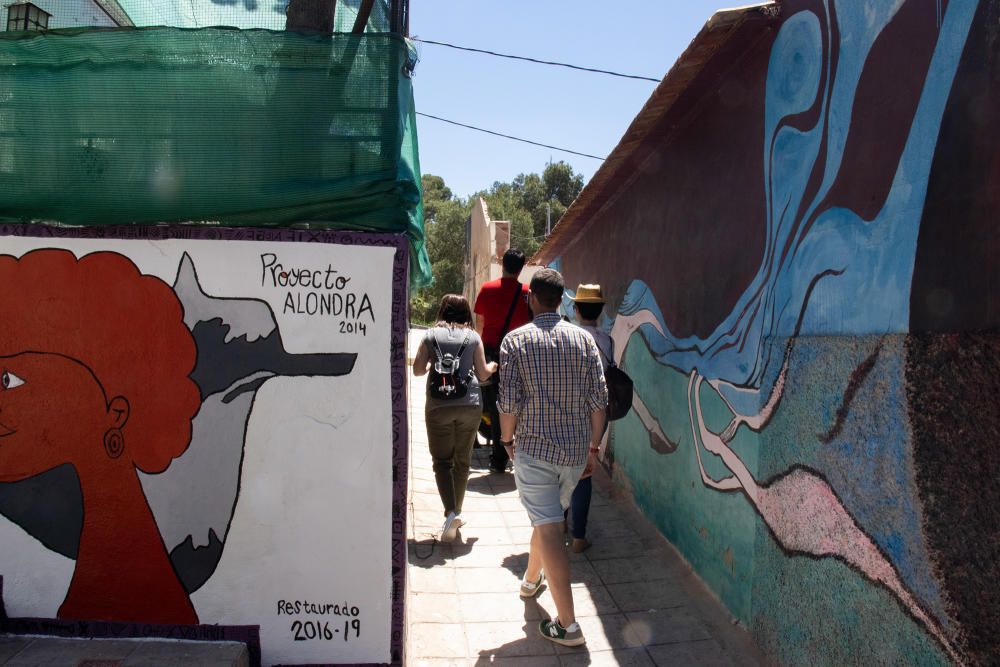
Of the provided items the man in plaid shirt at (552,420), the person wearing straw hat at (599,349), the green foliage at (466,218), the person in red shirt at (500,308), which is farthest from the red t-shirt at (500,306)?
the green foliage at (466,218)

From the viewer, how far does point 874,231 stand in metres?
2.51

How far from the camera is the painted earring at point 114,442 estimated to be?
302cm

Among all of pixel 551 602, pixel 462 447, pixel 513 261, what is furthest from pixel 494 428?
pixel 551 602

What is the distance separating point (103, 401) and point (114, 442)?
0.18m

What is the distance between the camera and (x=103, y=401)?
302 centimetres

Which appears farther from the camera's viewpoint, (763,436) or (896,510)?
(763,436)

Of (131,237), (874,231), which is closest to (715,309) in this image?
(874,231)

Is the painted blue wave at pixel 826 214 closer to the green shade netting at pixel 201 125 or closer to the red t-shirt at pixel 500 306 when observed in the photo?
the green shade netting at pixel 201 125

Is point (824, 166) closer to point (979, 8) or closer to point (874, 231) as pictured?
point (874, 231)

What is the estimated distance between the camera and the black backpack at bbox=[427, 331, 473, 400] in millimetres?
4551

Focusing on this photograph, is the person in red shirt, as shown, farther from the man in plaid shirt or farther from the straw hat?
the man in plaid shirt

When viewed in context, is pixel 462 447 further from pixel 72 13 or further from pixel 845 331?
pixel 72 13

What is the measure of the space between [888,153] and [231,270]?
Answer: 250cm

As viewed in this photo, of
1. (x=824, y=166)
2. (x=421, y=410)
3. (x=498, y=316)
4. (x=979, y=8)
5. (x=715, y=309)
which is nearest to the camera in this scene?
(x=979, y=8)
